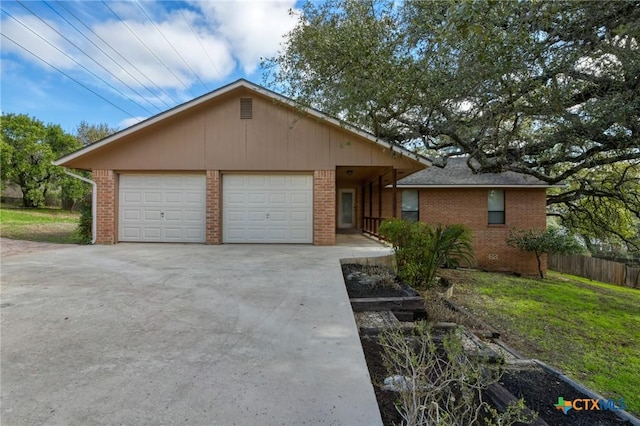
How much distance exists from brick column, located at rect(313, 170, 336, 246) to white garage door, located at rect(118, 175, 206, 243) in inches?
139

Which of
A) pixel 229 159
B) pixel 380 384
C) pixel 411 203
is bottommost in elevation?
pixel 380 384

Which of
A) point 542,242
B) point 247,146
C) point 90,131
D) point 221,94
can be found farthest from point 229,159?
point 90,131

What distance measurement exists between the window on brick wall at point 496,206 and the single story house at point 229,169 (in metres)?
6.10

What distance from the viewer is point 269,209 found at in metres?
10.4

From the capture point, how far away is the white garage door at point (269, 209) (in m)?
10.4

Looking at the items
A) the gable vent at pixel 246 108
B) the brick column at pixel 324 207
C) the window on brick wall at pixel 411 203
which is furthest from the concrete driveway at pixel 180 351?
the window on brick wall at pixel 411 203

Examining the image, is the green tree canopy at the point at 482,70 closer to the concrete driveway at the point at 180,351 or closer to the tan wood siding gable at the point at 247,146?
the tan wood siding gable at the point at 247,146

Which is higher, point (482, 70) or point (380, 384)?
point (482, 70)

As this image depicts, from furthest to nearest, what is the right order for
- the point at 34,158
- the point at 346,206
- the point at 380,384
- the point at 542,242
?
the point at 34,158 < the point at 346,206 < the point at 542,242 < the point at 380,384

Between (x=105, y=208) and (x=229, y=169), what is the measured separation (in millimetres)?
3965

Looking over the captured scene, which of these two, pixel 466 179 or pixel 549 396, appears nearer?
pixel 549 396

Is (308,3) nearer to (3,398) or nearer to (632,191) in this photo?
(3,398)

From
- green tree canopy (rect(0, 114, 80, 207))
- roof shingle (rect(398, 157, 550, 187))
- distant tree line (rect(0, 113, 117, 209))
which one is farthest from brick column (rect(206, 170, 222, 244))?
green tree canopy (rect(0, 114, 80, 207))

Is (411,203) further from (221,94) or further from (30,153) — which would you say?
(30,153)
